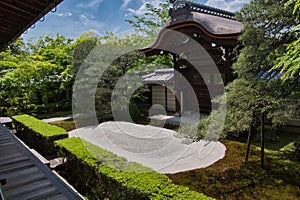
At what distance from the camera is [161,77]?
11.3 m

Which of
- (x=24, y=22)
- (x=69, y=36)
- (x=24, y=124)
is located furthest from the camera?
(x=69, y=36)

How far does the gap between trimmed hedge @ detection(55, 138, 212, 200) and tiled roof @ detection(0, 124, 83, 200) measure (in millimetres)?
408

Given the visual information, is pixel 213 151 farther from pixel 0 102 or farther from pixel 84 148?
pixel 0 102

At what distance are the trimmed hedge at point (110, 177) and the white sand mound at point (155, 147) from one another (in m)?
1.42

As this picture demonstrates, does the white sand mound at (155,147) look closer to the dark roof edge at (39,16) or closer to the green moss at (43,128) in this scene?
the green moss at (43,128)

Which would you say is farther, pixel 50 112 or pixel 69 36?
pixel 69 36

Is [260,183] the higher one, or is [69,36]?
[69,36]

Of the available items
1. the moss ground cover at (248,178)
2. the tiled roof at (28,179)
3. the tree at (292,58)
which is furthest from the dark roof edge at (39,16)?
the moss ground cover at (248,178)

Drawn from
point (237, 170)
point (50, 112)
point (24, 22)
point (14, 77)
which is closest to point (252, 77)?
point (237, 170)

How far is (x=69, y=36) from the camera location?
16656mm

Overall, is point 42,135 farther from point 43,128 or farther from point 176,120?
point 176,120

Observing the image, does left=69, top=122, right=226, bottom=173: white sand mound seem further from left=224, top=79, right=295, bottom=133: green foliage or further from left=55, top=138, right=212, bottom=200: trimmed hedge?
left=55, top=138, right=212, bottom=200: trimmed hedge

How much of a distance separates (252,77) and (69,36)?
15523 mm

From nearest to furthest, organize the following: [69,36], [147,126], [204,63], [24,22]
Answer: [24,22], [147,126], [204,63], [69,36]
